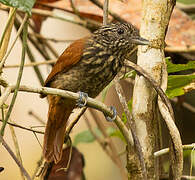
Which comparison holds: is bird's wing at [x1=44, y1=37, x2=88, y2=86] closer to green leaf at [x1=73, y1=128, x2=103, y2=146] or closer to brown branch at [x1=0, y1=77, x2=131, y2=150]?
brown branch at [x1=0, y1=77, x2=131, y2=150]

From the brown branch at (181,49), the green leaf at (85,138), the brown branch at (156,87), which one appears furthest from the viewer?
the green leaf at (85,138)

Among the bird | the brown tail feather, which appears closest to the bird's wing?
the bird

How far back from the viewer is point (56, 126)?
2.36 m

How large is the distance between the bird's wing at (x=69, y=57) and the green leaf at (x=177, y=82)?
0.48 m

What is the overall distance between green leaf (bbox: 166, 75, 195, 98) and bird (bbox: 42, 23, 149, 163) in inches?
10.3

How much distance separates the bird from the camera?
2242mm

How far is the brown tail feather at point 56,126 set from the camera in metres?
2.25

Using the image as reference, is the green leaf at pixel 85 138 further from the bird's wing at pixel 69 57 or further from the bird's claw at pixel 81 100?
the bird's claw at pixel 81 100

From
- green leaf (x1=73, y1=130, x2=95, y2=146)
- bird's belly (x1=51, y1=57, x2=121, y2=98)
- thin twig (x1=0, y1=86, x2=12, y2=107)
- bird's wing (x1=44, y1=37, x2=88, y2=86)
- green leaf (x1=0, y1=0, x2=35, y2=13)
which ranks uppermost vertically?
bird's wing (x1=44, y1=37, x2=88, y2=86)

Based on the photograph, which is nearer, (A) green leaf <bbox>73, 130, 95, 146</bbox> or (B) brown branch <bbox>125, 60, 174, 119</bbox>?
(B) brown branch <bbox>125, 60, 174, 119</bbox>

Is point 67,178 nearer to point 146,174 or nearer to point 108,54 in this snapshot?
point 108,54

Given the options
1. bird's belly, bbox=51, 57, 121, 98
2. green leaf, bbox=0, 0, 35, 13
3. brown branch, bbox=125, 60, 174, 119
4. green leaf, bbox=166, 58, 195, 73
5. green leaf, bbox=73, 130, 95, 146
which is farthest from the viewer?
green leaf, bbox=73, 130, 95, 146

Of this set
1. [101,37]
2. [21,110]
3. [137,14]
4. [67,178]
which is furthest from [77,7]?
[21,110]

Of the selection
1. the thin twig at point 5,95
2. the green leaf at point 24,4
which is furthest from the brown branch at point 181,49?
the green leaf at point 24,4
